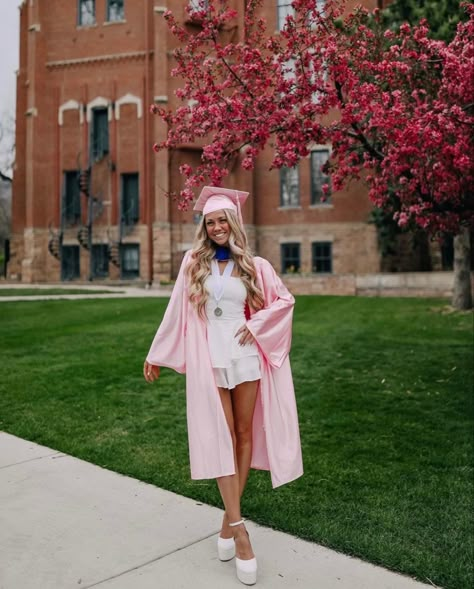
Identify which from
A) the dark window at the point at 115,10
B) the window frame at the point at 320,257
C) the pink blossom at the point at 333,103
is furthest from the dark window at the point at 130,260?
the pink blossom at the point at 333,103

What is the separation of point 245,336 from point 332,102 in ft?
11.3

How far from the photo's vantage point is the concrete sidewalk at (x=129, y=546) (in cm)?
315

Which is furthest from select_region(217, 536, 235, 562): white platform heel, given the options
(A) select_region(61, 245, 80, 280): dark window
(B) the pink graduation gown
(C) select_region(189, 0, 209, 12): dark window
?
(A) select_region(61, 245, 80, 280): dark window

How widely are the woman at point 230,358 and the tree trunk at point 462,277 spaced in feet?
50.1

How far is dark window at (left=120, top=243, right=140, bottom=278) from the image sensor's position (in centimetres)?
3086

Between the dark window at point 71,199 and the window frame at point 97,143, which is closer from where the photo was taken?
the window frame at point 97,143

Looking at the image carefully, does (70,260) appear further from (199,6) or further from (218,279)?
(218,279)

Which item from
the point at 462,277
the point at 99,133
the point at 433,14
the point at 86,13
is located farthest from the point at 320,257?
the point at 86,13

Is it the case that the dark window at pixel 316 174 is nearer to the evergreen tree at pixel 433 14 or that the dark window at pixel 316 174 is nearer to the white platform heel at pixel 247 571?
the evergreen tree at pixel 433 14

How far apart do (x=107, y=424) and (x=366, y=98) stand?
4.25m

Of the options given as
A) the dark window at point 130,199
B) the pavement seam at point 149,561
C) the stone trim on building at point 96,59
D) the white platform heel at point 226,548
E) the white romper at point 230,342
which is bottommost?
the pavement seam at point 149,561

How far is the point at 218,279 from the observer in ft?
11.8

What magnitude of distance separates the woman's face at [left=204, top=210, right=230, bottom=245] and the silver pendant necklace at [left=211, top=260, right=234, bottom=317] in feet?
0.47

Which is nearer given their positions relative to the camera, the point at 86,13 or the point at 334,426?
the point at 334,426
